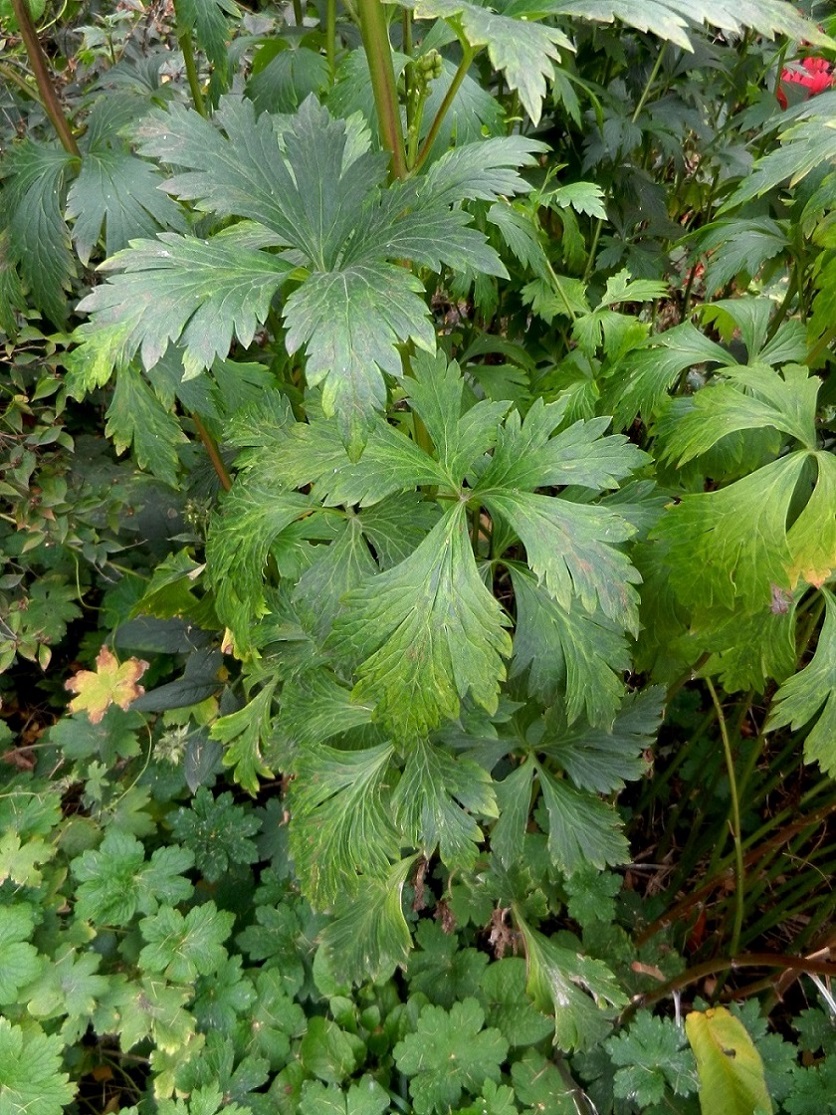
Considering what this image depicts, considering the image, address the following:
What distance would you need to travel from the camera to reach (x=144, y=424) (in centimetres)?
100

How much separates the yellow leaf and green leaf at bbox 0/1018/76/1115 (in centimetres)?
50

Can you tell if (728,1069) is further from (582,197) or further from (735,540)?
(582,197)

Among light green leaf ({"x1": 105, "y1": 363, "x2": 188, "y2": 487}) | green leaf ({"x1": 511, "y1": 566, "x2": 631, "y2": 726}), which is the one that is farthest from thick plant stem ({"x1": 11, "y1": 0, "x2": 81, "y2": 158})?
green leaf ({"x1": 511, "y1": 566, "x2": 631, "y2": 726})

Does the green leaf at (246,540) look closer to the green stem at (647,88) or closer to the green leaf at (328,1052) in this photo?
the green leaf at (328,1052)

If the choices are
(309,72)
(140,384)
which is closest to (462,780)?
(140,384)

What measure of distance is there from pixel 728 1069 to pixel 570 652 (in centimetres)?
69

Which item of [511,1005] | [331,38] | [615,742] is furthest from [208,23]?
[511,1005]

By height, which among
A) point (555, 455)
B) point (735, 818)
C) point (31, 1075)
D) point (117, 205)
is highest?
point (117, 205)

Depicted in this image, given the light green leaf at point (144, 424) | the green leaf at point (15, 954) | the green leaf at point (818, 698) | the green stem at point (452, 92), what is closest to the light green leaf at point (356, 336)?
the green stem at point (452, 92)

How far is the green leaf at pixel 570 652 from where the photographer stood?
799 millimetres

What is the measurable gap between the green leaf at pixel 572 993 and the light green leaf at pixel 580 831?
8.1 inches

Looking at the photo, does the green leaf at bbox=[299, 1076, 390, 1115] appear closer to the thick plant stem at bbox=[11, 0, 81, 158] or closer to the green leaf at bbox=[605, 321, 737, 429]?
the green leaf at bbox=[605, 321, 737, 429]

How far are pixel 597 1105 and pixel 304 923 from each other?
535mm

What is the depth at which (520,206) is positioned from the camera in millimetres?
1104
